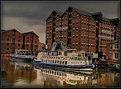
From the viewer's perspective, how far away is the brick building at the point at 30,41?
676 centimetres

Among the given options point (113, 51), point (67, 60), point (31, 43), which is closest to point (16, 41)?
point (31, 43)

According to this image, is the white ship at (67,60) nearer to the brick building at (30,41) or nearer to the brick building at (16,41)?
the brick building at (30,41)

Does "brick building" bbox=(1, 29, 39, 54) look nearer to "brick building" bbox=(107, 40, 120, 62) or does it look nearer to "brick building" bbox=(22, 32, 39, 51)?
"brick building" bbox=(22, 32, 39, 51)

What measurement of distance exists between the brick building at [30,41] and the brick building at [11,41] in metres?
0.15

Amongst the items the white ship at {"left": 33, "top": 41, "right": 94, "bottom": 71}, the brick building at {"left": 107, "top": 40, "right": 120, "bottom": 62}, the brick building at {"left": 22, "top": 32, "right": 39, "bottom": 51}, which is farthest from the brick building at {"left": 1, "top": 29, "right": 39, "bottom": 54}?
the brick building at {"left": 107, "top": 40, "right": 120, "bottom": 62}

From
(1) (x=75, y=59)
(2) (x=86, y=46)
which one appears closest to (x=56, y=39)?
(2) (x=86, y=46)

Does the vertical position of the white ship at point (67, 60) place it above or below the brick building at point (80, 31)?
below

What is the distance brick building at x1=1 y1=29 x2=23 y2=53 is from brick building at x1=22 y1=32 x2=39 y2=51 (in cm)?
15

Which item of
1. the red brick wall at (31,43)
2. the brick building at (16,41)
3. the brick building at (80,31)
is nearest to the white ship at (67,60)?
the brick building at (80,31)

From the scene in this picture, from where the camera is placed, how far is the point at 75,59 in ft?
28.2

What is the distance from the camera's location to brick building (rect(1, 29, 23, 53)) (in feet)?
20.2

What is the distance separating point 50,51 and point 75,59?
96 cm

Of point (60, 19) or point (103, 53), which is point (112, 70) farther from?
point (60, 19)

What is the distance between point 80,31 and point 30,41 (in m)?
1.70
